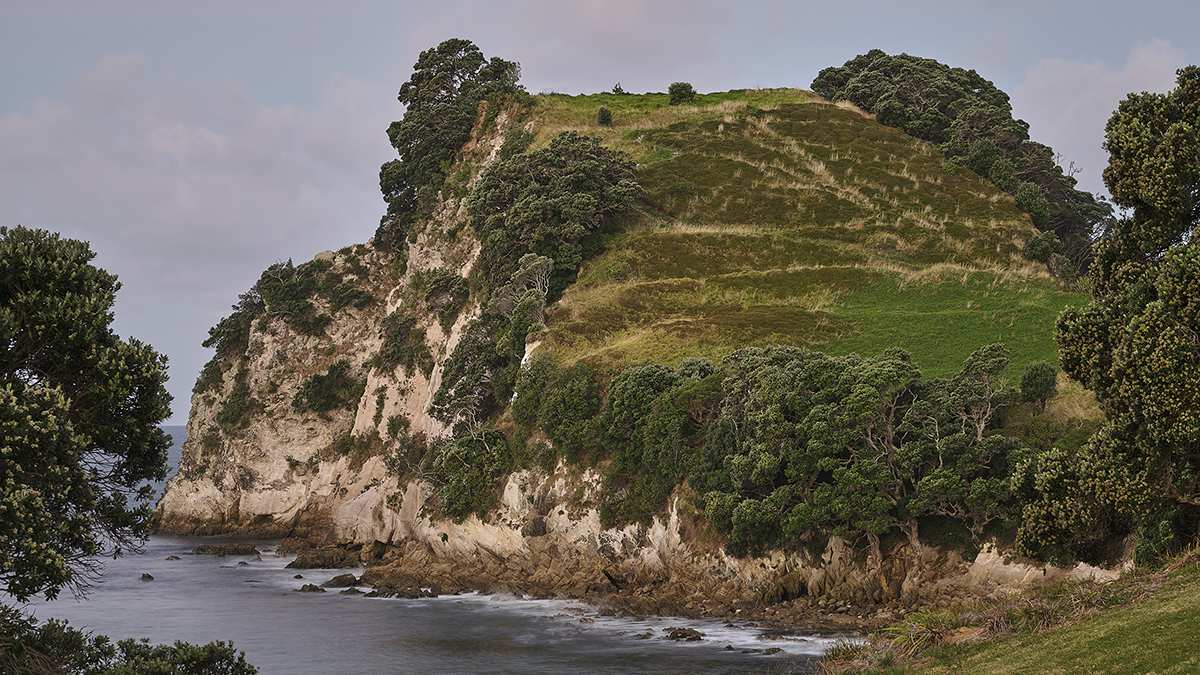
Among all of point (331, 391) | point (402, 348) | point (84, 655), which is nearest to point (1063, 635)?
point (84, 655)

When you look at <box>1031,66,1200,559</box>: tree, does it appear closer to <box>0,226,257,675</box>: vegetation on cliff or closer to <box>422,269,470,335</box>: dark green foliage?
<box>0,226,257,675</box>: vegetation on cliff

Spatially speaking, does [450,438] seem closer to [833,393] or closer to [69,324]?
[833,393]

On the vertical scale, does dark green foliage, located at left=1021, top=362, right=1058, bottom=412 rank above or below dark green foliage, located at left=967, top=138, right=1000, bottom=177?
below

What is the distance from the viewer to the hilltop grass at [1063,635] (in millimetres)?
16312

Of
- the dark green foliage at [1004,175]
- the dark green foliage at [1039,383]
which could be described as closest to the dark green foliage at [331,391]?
the dark green foliage at [1039,383]

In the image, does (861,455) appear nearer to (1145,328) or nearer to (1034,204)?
(1145,328)

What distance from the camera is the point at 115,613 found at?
57719mm

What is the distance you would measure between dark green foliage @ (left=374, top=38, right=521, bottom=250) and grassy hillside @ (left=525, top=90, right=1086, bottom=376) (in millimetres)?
8346

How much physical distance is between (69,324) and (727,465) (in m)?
33.3

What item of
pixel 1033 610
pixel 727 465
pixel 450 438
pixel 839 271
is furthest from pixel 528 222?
pixel 1033 610

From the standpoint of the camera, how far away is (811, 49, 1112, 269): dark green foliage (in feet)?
303

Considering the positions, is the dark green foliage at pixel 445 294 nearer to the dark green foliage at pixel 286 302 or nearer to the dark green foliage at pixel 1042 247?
the dark green foliage at pixel 286 302

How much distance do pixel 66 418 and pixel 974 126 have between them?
330ft

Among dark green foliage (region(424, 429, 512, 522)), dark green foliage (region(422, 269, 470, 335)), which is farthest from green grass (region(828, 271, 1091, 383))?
dark green foliage (region(422, 269, 470, 335))
